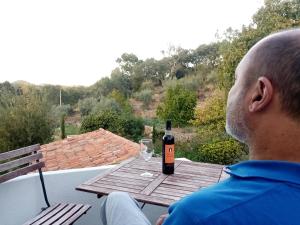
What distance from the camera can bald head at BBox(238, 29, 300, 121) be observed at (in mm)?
633

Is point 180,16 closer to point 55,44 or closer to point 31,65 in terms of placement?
point 55,44

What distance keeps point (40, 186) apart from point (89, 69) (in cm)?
1078

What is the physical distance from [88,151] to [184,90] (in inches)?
166

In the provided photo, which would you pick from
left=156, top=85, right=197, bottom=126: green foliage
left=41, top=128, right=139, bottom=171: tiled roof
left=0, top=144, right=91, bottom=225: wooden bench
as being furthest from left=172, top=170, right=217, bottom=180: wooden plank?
left=156, top=85, right=197, bottom=126: green foliage

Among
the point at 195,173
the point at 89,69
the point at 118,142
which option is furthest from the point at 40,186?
the point at 89,69

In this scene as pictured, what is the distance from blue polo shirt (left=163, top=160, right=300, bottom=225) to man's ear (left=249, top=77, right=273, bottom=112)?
0.12m

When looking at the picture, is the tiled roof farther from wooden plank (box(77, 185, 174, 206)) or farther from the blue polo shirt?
the blue polo shirt

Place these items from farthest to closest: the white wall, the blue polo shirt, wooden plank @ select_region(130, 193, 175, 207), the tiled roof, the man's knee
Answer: the tiled roof
the white wall
wooden plank @ select_region(130, 193, 175, 207)
the man's knee
the blue polo shirt

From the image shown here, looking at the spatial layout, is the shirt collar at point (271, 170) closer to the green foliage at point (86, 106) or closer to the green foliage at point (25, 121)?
the green foliage at point (25, 121)

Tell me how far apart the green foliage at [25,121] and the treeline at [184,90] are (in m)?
0.04

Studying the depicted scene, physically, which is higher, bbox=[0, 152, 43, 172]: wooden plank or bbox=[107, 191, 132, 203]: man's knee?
bbox=[107, 191, 132, 203]: man's knee

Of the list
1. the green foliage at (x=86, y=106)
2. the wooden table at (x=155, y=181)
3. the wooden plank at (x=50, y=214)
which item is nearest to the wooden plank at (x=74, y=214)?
the wooden plank at (x=50, y=214)

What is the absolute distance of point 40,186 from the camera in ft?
8.50

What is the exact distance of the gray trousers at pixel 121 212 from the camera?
110 centimetres
